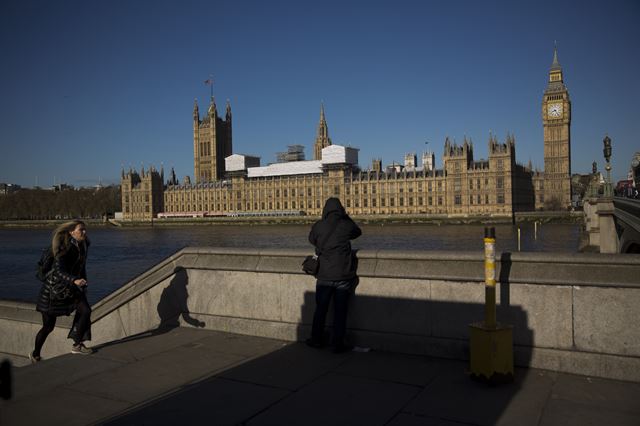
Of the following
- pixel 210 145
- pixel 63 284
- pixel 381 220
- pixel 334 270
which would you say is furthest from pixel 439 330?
→ pixel 210 145

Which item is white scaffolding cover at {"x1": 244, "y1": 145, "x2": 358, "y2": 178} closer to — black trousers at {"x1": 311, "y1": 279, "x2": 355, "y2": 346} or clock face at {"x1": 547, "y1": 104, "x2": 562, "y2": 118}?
clock face at {"x1": 547, "y1": 104, "x2": 562, "y2": 118}

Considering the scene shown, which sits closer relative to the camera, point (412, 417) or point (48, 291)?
point (412, 417)

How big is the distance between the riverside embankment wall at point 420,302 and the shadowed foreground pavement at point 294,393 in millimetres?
252

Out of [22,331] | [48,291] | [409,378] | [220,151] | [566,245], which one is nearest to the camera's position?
[409,378]

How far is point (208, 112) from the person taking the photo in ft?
454

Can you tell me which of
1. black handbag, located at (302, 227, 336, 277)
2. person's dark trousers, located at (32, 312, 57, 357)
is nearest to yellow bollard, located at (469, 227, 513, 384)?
black handbag, located at (302, 227, 336, 277)

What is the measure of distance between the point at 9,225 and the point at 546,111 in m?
117

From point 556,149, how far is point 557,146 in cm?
57

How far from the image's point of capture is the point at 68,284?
19.9 feet

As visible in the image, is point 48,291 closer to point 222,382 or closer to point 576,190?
point 222,382

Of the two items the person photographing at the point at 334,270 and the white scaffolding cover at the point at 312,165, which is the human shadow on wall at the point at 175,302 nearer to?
the person photographing at the point at 334,270

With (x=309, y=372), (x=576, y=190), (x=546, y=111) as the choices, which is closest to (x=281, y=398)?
(x=309, y=372)

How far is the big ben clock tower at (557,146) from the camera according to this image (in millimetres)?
98688

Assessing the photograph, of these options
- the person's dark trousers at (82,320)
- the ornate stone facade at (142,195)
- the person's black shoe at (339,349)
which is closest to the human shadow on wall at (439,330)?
the person's black shoe at (339,349)
